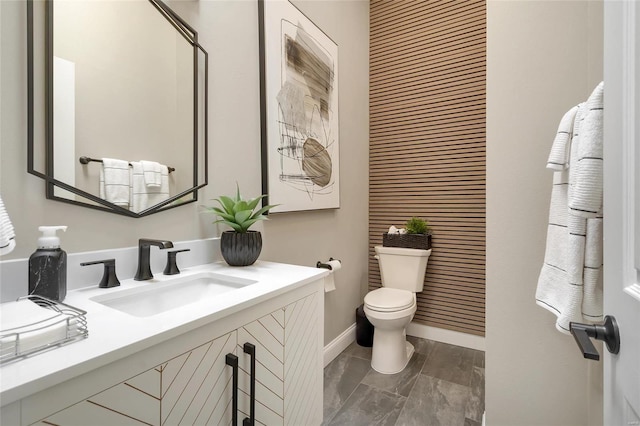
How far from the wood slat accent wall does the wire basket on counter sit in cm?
242

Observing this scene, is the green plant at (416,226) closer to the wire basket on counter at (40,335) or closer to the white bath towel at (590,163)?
the white bath towel at (590,163)

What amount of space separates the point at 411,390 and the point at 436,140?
1.85 m

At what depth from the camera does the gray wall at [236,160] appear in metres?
0.86

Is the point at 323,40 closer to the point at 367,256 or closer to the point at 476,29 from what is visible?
the point at 476,29

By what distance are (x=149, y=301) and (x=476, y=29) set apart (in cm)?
281

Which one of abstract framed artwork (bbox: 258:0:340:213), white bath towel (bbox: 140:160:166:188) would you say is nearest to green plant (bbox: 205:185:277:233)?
white bath towel (bbox: 140:160:166:188)

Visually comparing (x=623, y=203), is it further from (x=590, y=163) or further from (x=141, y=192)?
(x=141, y=192)

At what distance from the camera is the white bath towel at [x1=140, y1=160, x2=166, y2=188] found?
117 centimetres

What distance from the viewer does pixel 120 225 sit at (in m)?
1.09

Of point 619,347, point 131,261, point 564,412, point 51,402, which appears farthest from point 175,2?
point 564,412

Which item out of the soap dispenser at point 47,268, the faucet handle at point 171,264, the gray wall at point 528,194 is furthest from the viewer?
the gray wall at point 528,194

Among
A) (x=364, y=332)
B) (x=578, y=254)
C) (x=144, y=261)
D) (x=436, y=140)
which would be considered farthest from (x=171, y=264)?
(x=436, y=140)

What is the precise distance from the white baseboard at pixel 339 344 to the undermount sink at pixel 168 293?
4.14 ft

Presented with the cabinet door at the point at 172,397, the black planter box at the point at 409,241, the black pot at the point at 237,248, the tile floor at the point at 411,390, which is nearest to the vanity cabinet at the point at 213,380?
the cabinet door at the point at 172,397
